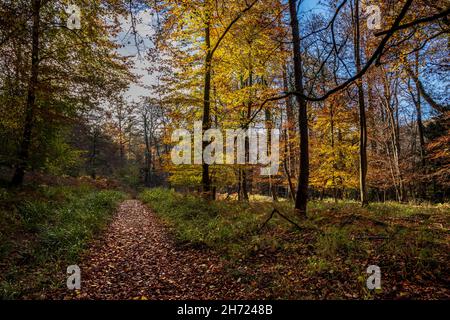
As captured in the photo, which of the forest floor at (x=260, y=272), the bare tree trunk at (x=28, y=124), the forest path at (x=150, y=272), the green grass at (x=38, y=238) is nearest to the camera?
the forest floor at (x=260, y=272)

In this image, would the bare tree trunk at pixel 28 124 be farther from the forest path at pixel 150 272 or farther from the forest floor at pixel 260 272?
the forest floor at pixel 260 272

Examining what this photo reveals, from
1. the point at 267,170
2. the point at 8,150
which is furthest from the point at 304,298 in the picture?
the point at 267,170

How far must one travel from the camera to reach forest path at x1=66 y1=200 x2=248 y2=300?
15.9 feet

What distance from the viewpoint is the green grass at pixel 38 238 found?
16.3 feet

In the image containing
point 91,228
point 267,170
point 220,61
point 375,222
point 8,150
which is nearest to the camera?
point 375,222

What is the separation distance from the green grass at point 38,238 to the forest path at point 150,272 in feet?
1.81

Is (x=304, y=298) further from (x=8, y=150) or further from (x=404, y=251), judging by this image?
(x=8, y=150)

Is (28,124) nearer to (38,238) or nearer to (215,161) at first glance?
(38,238)

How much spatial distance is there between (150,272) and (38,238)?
3.65m

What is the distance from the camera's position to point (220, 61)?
11906 millimetres

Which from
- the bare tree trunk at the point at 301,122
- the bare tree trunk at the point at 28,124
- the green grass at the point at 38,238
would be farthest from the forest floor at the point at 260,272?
the bare tree trunk at the point at 28,124

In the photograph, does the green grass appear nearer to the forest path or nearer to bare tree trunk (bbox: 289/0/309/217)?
the forest path

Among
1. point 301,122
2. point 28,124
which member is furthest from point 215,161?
point 28,124
